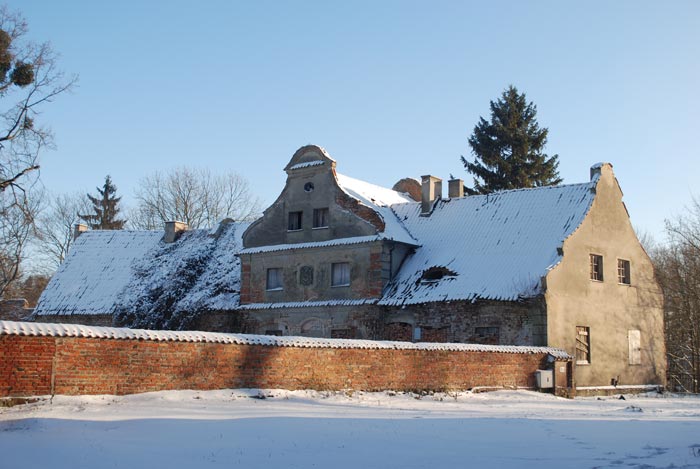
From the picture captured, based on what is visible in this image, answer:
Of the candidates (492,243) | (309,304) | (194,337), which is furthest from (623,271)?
(194,337)

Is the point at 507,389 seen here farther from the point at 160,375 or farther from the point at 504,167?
the point at 504,167

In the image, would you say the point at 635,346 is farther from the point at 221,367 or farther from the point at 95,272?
the point at 95,272

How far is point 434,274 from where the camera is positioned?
32.2m

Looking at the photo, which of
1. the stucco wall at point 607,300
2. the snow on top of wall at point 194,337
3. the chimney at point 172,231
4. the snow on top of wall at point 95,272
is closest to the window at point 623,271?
the stucco wall at point 607,300

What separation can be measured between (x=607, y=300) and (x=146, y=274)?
22.8 metres

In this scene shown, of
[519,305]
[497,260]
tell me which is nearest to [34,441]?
[519,305]

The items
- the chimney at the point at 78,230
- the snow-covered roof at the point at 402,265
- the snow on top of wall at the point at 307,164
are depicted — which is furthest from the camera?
the chimney at the point at 78,230

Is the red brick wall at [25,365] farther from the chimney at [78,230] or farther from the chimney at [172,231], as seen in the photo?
the chimney at [78,230]

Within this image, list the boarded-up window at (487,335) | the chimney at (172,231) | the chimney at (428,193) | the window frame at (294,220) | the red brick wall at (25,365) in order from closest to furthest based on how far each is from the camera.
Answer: the red brick wall at (25,365) < the boarded-up window at (487,335) < the window frame at (294,220) < the chimney at (428,193) < the chimney at (172,231)

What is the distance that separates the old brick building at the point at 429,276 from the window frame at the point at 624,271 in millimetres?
54

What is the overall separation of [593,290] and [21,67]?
22.0 meters

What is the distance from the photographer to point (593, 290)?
31.0 meters

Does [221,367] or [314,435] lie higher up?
[221,367]

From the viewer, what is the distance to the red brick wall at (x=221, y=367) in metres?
14.9
